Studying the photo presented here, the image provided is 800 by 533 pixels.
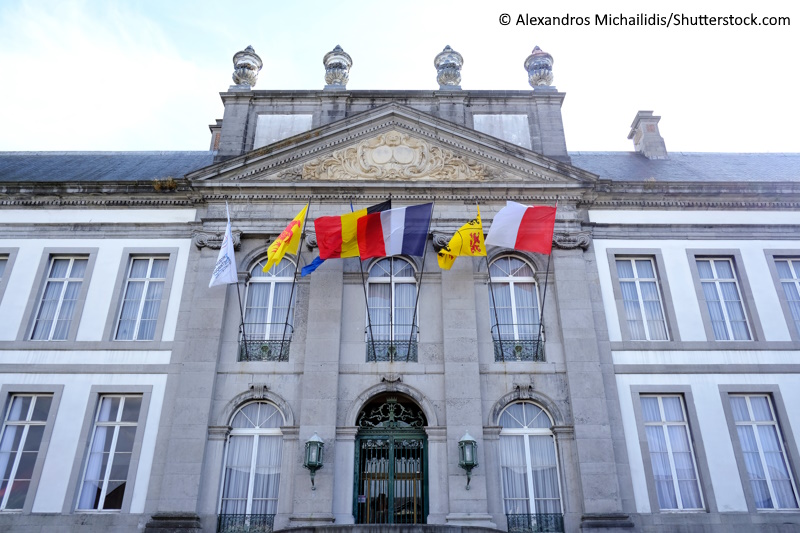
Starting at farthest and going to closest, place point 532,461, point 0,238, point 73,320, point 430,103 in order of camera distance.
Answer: point 430,103 → point 0,238 → point 73,320 → point 532,461

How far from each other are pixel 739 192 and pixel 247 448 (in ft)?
43.5

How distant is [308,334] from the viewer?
50.6ft

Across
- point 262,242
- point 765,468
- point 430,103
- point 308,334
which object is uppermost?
point 430,103

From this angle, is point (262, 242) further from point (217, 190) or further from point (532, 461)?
point (532, 461)

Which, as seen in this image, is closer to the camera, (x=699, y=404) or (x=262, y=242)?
(x=699, y=404)

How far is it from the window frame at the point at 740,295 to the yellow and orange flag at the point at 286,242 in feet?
30.5

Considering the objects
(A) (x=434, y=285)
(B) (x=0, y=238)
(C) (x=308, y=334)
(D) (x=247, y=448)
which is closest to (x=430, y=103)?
(A) (x=434, y=285)

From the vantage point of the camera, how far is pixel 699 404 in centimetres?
1517

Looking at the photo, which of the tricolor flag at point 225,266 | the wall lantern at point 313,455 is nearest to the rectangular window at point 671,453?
the wall lantern at point 313,455

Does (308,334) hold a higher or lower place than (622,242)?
lower

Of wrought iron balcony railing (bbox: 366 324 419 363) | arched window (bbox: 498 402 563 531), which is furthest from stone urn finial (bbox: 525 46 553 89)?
arched window (bbox: 498 402 563 531)

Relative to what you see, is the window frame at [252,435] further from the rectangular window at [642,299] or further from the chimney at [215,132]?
the chimney at [215,132]

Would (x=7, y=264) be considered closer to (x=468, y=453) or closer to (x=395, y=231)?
(x=395, y=231)

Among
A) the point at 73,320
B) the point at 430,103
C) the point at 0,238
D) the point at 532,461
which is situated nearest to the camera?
the point at 532,461
